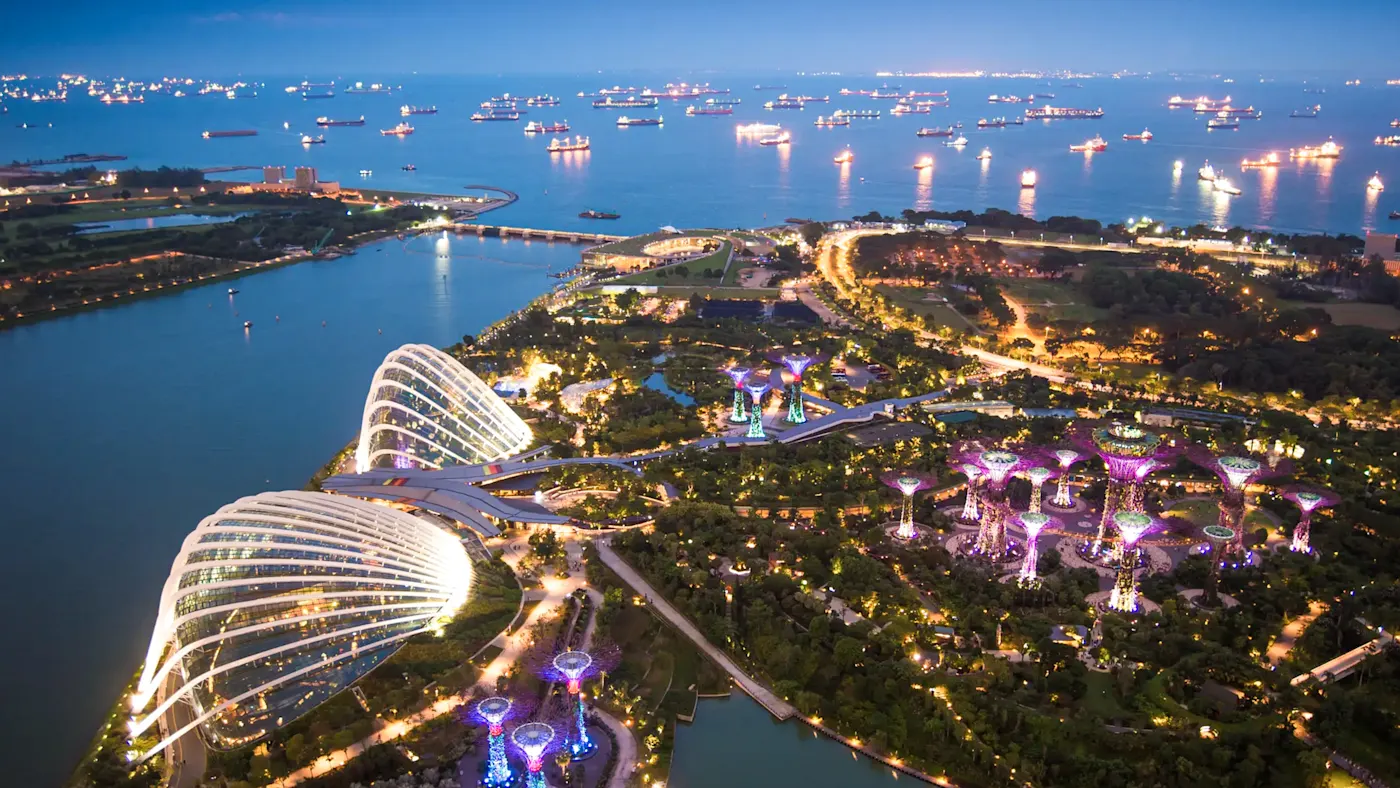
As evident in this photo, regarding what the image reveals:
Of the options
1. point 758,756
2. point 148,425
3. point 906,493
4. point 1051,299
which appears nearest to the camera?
point 758,756

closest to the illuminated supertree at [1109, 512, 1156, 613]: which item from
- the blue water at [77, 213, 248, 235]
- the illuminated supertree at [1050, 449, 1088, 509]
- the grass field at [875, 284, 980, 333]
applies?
the illuminated supertree at [1050, 449, 1088, 509]

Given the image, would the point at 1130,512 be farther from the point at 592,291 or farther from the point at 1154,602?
the point at 592,291

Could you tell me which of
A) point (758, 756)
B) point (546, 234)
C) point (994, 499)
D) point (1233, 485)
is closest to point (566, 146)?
point (546, 234)

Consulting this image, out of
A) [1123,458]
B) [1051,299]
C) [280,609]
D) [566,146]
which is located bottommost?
[280,609]

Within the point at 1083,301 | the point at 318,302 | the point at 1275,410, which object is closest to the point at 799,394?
the point at 1275,410

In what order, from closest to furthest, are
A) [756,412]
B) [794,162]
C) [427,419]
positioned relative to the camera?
1. [427,419]
2. [756,412]
3. [794,162]

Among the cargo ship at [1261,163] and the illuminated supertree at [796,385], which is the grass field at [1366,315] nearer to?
the illuminated supertree at [796,385]

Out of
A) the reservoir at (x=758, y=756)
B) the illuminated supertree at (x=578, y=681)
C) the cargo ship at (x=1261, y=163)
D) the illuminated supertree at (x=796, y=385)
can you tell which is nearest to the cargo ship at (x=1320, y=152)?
the cargo ship at (x=1261, y=163)

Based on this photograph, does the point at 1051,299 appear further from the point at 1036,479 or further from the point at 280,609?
the point at 280,609

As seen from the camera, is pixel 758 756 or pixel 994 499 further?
pixel 994 499
